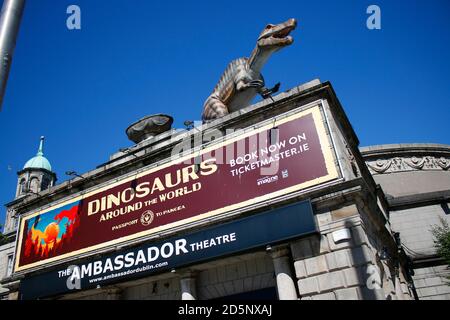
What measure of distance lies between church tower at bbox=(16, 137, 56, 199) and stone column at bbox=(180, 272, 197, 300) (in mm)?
58930

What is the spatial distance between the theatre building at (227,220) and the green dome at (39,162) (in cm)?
5268

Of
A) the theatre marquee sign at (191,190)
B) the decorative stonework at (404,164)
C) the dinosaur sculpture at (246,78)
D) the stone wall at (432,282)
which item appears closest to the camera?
the theatre marquee sign at (191,190)

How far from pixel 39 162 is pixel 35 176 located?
375cm

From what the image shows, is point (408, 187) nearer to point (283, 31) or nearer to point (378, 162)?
point (378, 162)

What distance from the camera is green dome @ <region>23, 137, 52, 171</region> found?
67394 mm

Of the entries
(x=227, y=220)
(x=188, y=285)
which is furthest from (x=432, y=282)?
(x=188, y=285)

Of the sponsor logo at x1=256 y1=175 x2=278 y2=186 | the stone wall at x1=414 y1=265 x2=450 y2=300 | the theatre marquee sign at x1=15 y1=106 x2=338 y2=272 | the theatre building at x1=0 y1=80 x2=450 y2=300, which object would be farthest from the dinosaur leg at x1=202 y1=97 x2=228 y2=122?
the stone wall at x1=414 y1=265 x2=450 y2=300

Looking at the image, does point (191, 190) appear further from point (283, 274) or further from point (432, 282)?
point (432, 282)

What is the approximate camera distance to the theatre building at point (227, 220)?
11.7m

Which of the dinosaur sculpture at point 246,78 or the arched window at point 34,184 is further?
the arched window at point 34,184

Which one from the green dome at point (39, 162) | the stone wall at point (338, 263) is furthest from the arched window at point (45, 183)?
the stone wall at point (338, 263)

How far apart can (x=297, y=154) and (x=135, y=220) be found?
780cm

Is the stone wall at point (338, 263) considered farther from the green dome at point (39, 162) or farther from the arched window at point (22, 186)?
the green dome at point (39, 162)
